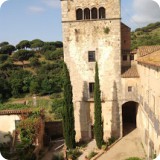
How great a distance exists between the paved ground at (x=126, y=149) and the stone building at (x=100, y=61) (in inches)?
39.2

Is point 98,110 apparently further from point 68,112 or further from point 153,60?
point 153,60

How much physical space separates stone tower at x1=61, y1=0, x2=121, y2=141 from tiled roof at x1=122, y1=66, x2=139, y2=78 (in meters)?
0.52

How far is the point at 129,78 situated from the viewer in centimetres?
2273

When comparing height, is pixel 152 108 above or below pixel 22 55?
below

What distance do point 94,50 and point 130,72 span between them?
3.40 meters

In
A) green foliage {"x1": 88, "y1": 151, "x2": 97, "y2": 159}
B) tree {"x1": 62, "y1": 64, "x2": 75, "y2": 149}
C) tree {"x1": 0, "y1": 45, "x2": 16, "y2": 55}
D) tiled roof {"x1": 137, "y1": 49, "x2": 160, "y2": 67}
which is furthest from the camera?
tree {"x1": 0, "y1": 45, "x2": 16, "y2": 55}

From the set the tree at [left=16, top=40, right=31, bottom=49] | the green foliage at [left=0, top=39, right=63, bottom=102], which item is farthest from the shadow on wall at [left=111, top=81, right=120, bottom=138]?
the tree at [left=16, top=40, right=31, bottom=49]

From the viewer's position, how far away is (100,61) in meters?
22.8

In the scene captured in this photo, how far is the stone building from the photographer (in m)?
22.4

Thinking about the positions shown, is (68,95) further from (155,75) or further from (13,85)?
(13,85)

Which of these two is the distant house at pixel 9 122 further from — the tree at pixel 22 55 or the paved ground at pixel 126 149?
the tree at pixel 22 55

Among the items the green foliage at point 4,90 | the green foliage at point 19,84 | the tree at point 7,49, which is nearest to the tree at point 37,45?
the tree at point 7,49

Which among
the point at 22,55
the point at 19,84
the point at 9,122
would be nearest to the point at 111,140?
the point at 9,122

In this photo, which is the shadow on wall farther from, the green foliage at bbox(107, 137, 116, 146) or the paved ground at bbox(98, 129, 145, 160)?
the paved ground at bbox(98, 129, 145, 160)
